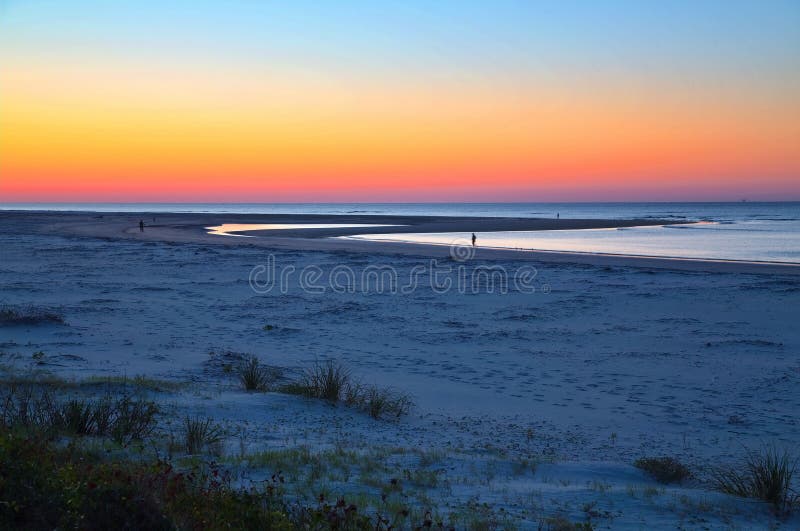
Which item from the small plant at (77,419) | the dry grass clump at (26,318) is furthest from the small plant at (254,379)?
the dry grass clump at (26,318)

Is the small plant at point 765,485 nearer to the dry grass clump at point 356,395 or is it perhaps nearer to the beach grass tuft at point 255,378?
the dry grass clump at point 356,395

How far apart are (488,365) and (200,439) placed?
609cm

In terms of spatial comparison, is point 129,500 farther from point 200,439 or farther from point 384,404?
point 384,404

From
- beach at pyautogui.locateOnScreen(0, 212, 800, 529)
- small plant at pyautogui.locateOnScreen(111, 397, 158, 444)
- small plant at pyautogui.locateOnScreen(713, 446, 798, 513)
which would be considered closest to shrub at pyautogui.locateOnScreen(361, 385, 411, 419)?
beach at pyautogui.locateOnScreen(0, 212, 800, 529)

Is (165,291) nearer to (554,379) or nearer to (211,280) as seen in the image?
(211,280)

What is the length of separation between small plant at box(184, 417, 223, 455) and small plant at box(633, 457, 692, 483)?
431cm

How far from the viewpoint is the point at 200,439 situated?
21.9 feet

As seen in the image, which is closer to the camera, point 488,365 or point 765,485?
point 765,485

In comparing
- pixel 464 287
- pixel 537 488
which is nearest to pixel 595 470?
pixel 537 488

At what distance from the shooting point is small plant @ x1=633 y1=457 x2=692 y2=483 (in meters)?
6.63

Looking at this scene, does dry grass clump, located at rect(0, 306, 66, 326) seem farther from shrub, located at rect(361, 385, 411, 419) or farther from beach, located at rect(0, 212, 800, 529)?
shrub, located at rect(361, 385, 411, 419)

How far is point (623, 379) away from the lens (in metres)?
10.8

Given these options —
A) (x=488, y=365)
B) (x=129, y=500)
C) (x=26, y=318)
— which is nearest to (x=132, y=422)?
(x=129, y=500)

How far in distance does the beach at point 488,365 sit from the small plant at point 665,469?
0.37 ft
